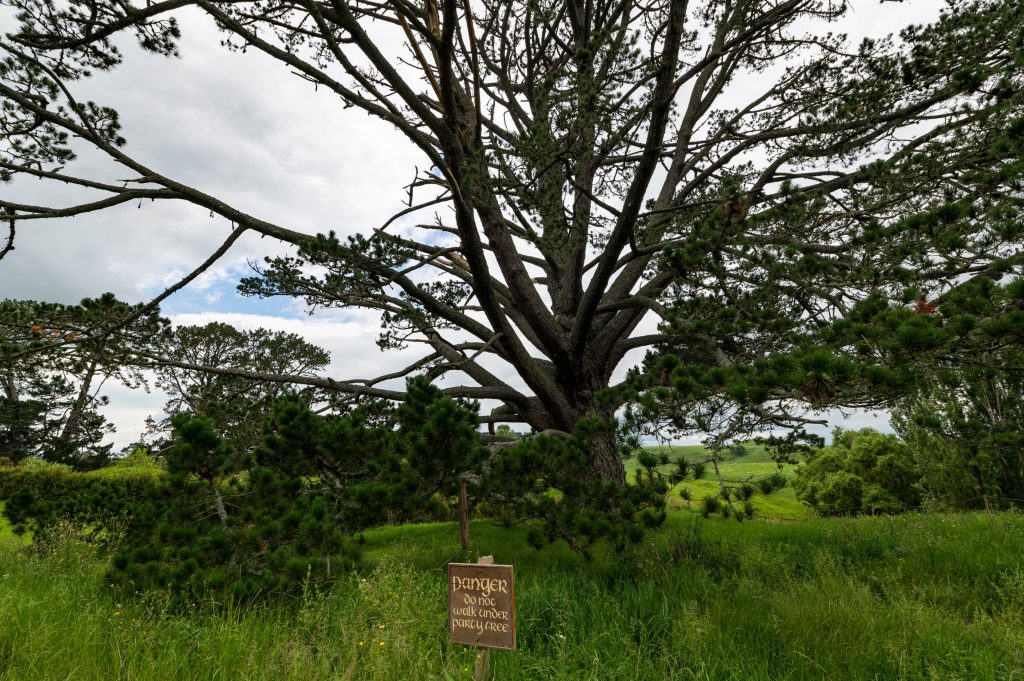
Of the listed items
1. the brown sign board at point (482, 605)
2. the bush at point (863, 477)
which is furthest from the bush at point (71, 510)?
the bush at point (863, 477)

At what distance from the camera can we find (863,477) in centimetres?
1390

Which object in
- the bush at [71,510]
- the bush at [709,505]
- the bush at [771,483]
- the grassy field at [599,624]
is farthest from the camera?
the bush at [71,510]

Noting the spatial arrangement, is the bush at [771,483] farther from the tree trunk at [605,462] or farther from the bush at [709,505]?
the tree trunk at [605,462]

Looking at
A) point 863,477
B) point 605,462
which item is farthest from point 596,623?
point 863,477

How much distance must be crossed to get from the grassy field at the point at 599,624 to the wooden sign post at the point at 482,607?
252 millimetres

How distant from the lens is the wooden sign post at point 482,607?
288cm

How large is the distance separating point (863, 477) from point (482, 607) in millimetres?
15251

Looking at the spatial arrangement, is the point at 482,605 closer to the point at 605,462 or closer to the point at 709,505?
the point at 709,505

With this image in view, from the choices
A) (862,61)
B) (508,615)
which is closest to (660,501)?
(508,615)

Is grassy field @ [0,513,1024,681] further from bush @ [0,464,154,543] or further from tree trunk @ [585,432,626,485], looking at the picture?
tree trunk @ [585,432,626,485]

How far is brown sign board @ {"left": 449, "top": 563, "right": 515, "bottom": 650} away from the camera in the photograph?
9.46ft

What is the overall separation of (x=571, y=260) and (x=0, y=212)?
23.9 feet

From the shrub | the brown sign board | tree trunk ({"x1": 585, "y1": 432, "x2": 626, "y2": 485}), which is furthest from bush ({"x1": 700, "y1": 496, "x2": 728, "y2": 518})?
the brown sign board

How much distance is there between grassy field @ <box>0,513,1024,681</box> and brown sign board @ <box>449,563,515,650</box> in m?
0.28
